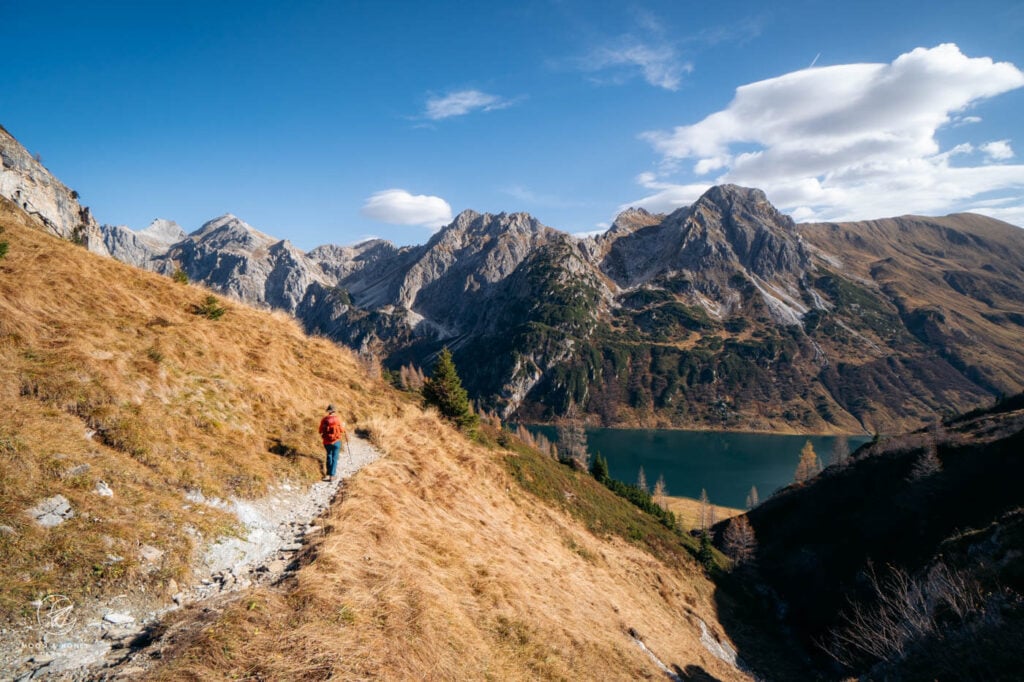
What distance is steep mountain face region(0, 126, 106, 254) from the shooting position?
35.5 m

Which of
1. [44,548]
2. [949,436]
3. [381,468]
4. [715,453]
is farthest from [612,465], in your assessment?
[44,548]

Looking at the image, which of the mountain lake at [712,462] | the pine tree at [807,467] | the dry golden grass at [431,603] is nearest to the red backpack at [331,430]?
the dry golden grass at [431,603]

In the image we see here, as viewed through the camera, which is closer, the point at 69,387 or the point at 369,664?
the point at 369,664

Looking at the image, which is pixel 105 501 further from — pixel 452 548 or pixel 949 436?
pixel 949 436

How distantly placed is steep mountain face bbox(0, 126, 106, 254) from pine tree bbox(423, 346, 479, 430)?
2795 centimetres

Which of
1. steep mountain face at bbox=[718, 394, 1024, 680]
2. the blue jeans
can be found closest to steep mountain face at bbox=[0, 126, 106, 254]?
the blue jeans

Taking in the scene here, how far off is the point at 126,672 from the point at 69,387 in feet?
26.4

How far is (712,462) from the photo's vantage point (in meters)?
Answer: 159

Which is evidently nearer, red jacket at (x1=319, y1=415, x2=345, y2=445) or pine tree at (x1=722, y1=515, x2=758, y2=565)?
red jacket at (x1=319, y1=415, x2=345, y2=445)

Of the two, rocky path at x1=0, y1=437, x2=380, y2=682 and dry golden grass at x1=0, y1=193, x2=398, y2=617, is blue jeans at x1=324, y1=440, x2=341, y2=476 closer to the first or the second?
dry golden grass at x1=0, y1=193, x2=398, y2=617

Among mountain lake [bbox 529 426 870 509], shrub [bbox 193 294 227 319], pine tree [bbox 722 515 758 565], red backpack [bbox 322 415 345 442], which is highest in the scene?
shrub [bbox 193 294 227 319]

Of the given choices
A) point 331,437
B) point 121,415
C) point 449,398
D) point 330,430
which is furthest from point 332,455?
point 449,398

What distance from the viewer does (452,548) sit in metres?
12.8

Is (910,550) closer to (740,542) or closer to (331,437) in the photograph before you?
(740,542)
